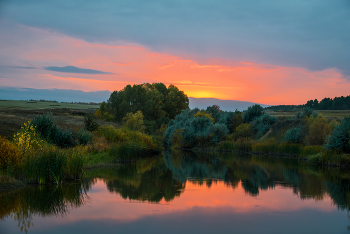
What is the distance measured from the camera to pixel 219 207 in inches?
387

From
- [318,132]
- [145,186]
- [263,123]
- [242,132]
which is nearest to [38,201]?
[145,186]

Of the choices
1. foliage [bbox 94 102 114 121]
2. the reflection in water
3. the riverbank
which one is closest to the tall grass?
the reflection in water

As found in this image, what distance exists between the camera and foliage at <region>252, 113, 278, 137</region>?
38.9 m

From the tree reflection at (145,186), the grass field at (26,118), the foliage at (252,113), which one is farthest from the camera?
the foliage at (252,113)

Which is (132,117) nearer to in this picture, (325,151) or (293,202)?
(325,151)

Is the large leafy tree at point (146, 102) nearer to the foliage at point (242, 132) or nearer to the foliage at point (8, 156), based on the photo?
the foliage at point (242, 132)

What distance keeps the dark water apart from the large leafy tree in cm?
4827

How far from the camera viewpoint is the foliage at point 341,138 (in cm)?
2064

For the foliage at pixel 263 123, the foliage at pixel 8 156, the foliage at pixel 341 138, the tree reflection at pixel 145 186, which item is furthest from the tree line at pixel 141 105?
the foliage at pixel 8 156

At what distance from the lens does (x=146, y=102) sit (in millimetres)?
64250

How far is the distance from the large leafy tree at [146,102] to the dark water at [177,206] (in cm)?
4827

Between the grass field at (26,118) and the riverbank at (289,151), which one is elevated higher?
the grass field at (26,118)

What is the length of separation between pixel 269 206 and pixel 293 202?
119 cm

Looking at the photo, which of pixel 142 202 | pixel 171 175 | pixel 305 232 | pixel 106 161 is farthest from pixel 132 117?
pixel 305 232
